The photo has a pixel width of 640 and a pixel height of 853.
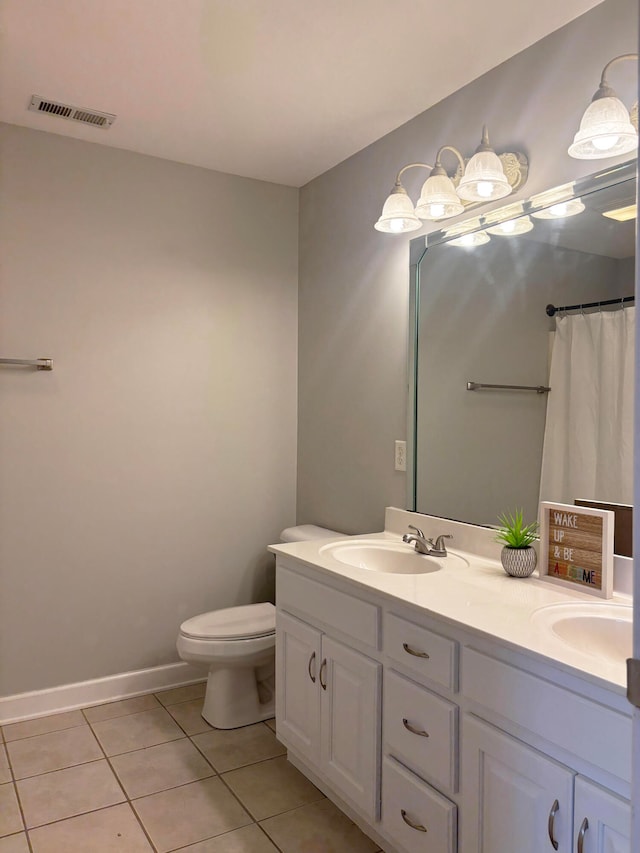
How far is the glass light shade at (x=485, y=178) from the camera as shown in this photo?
6.69ft

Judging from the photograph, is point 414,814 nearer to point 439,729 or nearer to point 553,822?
point 439,729

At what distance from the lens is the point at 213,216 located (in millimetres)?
3184

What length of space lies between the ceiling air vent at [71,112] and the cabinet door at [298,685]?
2.04m

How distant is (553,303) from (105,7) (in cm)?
158

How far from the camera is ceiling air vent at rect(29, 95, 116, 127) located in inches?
99.3

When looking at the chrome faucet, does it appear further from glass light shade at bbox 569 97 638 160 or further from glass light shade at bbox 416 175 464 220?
glass light shade at bbox 569 97 638 160

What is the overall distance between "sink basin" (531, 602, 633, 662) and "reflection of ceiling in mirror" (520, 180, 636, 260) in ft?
3.10

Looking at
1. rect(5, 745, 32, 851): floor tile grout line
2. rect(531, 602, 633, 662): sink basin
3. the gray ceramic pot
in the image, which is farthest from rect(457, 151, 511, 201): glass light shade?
rect(5, 745, 32, 851): floor tile grout line

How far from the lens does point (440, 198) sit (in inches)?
88.4

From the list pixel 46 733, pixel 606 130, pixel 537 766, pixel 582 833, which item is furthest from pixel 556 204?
pixel 46 733

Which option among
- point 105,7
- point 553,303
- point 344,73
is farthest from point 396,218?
point 105,7

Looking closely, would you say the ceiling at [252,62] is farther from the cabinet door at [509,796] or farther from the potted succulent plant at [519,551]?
the cabinet door at [509,796]

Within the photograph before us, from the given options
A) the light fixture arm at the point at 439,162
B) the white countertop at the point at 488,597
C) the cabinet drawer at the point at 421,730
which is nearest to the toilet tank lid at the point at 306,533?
the white countertop at the point at 488,597

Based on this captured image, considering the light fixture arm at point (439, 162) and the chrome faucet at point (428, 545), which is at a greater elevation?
the light fixture arm at point (439, 162)
